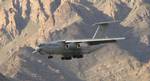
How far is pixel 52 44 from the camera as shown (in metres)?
171

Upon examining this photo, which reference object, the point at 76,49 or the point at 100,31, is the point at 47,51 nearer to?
the point at 76,49

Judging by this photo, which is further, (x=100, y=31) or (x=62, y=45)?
(x=100, y=31)

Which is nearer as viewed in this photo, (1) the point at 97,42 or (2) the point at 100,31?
(1) the point at 97,42

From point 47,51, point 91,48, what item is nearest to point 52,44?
point 47,51

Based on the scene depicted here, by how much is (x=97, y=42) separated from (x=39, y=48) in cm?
1709

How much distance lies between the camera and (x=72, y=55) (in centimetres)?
17425

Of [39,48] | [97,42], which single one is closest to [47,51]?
[39,48]

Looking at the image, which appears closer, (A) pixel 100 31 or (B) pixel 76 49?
(B) pixel 76 49

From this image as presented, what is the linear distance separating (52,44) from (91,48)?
13.7 meters

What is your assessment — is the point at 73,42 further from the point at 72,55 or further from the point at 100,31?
the point at 100,31

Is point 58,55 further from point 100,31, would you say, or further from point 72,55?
point 100,31

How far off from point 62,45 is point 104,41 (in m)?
11.8

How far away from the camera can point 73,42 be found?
6850 inches

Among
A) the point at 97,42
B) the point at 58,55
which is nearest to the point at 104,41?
the point at 97,42
